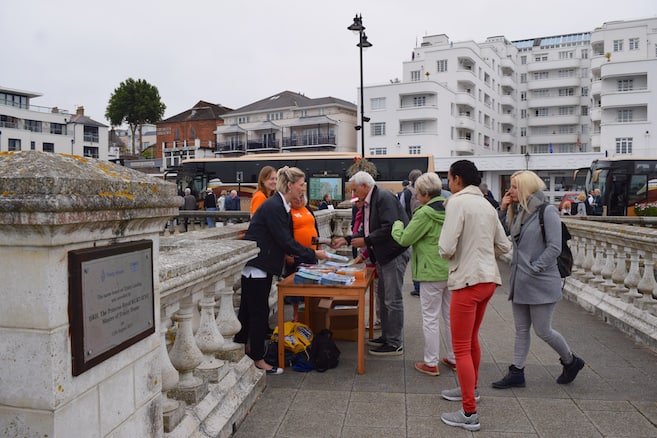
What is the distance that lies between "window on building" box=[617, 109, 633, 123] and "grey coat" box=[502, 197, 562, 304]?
187 ft

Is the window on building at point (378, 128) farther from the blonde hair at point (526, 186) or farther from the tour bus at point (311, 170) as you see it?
the blonde hair at point (526, 186)

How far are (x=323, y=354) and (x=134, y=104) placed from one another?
84.1 metres

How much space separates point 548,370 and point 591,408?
0.98 meters

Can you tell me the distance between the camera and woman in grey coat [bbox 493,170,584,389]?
4.86 metres

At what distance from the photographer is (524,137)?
76750 millimetres

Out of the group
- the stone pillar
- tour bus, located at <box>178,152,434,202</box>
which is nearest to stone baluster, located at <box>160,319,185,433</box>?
the stone pillar

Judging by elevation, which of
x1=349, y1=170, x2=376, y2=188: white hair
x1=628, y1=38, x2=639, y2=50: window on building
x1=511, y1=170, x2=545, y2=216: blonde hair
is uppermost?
x1=628, y1=38, x2=639, y2=50: window on building

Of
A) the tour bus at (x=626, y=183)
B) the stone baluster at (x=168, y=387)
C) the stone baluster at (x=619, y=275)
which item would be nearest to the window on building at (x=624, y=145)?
the tour bus at (x=626, y=183)

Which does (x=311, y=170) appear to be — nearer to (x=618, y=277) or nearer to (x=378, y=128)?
(x=618, y=277)

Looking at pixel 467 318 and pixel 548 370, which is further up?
pixel 467 318

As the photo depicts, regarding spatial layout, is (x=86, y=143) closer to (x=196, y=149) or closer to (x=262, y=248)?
(x=196, y=149)

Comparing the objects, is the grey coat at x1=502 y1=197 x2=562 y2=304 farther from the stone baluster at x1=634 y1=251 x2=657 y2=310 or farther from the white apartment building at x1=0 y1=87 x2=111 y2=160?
the white apartment building at x1=0 y1=87 x2=111 y2=160

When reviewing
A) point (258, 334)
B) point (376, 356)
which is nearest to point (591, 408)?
point (376, 356)

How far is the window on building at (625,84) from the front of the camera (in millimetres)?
55969
